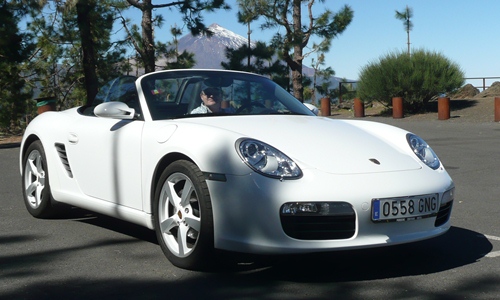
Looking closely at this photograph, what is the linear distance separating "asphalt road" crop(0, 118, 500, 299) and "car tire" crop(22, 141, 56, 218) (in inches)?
4.1

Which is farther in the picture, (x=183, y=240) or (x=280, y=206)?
(x=183, y=240)

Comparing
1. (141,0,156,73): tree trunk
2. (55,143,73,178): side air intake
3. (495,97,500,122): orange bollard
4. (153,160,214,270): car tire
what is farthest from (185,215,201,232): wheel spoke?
(141,0,156,73): tree trunk

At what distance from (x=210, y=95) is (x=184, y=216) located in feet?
3.93

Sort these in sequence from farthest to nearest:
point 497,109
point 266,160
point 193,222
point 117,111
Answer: point 497,109
point 117,111
point 193,222
point 266,160

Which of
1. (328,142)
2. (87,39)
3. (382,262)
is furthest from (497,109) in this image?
Result: (328,142)

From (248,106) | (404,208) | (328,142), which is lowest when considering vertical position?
(404,208)

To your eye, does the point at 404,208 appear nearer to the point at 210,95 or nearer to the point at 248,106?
the point at 248,106

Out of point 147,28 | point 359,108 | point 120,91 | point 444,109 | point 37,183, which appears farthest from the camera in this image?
point 359,108

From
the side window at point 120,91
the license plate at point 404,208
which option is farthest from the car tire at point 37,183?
the license plate at point 404,208

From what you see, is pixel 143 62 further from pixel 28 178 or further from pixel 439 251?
pixel 439 251

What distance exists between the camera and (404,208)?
4.57 meters

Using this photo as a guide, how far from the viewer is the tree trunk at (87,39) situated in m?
24.7

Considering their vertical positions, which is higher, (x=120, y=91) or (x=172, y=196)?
(x=120, y=91)

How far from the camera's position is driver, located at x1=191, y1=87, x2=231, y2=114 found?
559 centimetres
